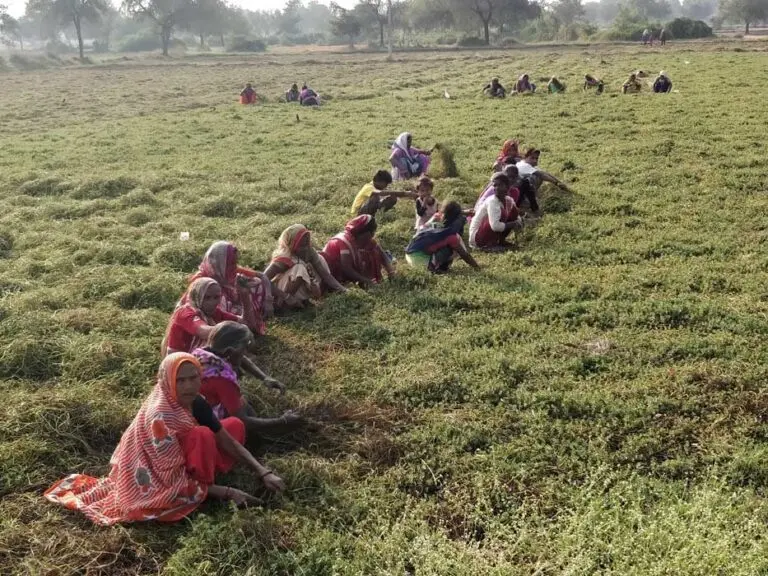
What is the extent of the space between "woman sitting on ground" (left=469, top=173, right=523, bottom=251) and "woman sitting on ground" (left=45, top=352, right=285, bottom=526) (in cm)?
532

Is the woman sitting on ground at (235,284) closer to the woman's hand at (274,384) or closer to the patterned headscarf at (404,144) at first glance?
the woman's hand at (274,384)

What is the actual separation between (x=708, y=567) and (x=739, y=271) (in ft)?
15.8

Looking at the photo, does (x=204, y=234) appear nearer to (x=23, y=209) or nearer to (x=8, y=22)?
(x=23, y=209)

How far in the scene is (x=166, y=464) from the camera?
407 centimetres

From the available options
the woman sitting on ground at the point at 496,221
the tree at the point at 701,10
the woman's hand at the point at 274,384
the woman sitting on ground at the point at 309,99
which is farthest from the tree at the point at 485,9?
the tree at the point at 701,10

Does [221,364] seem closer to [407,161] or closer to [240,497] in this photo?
[240,497]

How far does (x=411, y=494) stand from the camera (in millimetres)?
4340

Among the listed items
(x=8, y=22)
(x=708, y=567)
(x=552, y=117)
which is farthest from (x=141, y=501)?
(x=8, y=22)

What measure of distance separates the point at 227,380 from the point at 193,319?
35.1 inches

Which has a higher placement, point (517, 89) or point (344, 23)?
point (344, 23)

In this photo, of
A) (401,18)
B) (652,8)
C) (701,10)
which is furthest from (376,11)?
(701,10)

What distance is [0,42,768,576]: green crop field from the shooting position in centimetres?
382

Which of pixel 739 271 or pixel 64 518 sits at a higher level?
pixel 739 271

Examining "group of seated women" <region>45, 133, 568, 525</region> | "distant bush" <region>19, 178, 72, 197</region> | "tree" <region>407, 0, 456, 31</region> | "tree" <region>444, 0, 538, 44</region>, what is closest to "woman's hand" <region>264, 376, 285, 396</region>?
"group of seated women" <region>45, 133, 568, 525</region>
